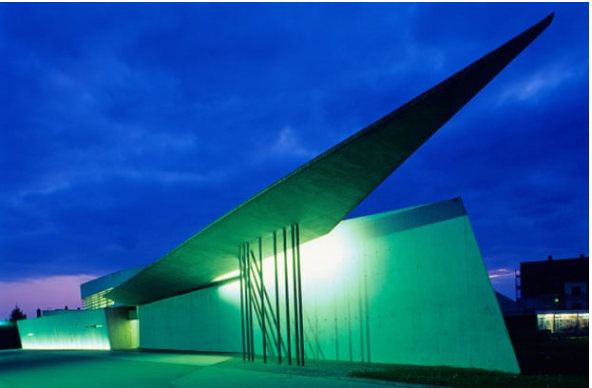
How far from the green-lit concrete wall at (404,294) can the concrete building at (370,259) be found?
3 centimetres

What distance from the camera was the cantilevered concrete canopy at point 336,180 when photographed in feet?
26.3

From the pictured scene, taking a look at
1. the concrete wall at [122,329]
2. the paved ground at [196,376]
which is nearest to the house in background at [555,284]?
the concrete wall at [122,329]

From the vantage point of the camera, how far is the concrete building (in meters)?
9.62

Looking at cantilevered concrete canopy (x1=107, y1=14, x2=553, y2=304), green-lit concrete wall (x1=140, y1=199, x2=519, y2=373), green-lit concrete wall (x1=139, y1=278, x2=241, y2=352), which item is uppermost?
cantilevered concrete canopy (x1=107, y1=14, x2=553, y2=304)

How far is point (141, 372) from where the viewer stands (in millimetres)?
15445

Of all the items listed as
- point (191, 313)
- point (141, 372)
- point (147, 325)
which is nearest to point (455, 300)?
point (141, 372)

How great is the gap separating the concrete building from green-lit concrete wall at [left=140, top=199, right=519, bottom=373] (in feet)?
0.10

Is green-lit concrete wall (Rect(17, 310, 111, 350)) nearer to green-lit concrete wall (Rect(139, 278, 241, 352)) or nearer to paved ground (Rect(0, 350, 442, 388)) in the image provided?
green-lit concrete wall (Rect(139, 278, 241, 352))

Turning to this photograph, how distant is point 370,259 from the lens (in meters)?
15.4

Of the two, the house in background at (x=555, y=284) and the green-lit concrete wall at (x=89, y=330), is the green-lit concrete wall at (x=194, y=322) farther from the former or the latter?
the house in background at (x=555, y=284)

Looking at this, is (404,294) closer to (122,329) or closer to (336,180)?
(336,180)

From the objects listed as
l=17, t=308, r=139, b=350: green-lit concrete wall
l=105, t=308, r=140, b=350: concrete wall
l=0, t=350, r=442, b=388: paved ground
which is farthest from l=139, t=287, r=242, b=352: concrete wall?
l=0, t=350, r=442, b=388: paved ground

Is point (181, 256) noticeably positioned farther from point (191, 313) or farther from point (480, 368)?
point (480, 368)

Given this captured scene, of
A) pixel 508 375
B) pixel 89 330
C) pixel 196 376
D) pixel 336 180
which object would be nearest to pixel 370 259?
pixel 336 180
